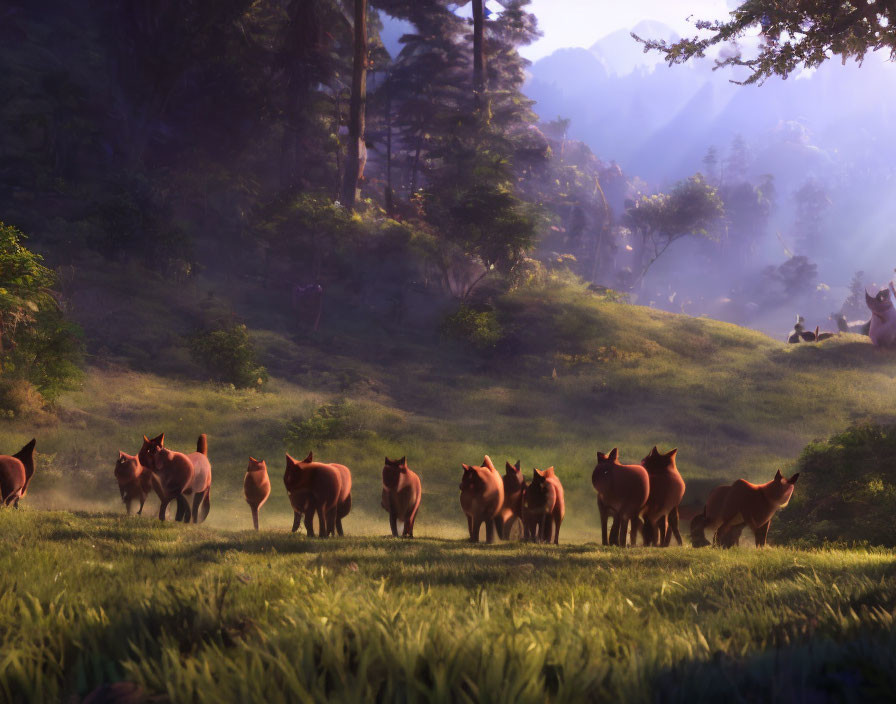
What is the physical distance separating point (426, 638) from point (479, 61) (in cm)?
4966

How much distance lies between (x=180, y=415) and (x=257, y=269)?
2413 cm

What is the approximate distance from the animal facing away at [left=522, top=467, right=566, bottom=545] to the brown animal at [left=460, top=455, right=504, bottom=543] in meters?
0.48

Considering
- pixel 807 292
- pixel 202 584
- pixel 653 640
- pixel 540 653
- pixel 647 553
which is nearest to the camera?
pixel 540 653

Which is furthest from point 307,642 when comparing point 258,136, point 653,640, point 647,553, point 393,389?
point 258,136

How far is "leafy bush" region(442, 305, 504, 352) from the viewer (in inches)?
1228

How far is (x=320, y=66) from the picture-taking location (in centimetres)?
4022

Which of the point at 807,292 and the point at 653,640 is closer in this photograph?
the point at 653,640

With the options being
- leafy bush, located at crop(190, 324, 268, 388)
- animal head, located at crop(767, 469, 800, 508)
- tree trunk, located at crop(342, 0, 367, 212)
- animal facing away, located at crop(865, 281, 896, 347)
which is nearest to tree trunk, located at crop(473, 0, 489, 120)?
tree trunk, located at crop(342, 0, 367, 212)

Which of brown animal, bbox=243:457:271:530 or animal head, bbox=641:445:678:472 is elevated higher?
animal head, bbox=641:445:678:472

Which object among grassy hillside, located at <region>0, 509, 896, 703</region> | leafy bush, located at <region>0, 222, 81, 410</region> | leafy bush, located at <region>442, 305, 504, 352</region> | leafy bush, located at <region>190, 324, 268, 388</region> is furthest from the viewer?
leafy bush, located at <region>442, 305, 504, 352</region>

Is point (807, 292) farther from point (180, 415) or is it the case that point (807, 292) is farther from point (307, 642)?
point (307, 642)

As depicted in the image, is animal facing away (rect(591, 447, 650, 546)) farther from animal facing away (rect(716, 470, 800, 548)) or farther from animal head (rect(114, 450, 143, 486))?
animal head (rect(114, 450, 143, 486))

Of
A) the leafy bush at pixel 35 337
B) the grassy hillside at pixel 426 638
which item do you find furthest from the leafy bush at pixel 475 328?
the grassy hillside at pixel 426 638

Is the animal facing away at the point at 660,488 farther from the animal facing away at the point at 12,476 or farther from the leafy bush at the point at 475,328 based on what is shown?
the leafy bush at the point at 475,328
